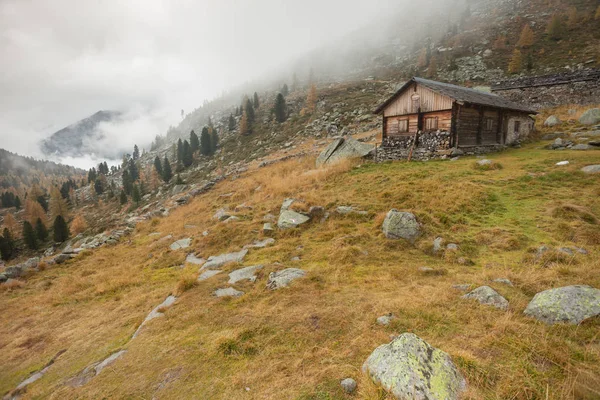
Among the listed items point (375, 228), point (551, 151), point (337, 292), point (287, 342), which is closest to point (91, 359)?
point (287, 342)

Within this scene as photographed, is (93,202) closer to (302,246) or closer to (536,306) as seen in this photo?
(302,246)

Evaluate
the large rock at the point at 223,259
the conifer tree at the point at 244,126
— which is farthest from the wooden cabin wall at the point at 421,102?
the conifer tree at the point at 244,126

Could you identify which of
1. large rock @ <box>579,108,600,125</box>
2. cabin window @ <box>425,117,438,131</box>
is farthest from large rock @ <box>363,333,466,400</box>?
large rock @ <box>579,108,600,125</box>

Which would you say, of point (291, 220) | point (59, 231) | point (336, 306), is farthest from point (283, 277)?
point (59, 231)

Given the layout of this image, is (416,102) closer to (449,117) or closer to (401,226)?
(449,117)

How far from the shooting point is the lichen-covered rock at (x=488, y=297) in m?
5.69

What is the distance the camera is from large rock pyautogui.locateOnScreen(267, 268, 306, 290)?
796cm

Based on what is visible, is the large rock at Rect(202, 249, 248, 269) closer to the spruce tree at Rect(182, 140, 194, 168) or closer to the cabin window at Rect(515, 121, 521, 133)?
the cabin window at Rect(515, 121, 521, 133)

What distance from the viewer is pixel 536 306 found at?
5316mm

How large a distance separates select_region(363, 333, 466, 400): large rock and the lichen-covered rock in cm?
264

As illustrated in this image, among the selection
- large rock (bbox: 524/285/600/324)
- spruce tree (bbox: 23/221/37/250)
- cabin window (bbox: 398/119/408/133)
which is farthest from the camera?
spruce tree (bbox: 23/221/37/250)

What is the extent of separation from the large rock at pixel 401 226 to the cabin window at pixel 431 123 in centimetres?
1652

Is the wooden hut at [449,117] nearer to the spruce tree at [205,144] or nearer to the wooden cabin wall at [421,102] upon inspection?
the wooden cabin wall at [421,102]

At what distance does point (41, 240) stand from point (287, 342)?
106 metres
